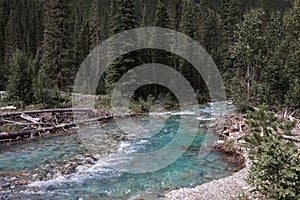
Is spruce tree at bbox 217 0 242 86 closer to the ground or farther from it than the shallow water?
farther from it

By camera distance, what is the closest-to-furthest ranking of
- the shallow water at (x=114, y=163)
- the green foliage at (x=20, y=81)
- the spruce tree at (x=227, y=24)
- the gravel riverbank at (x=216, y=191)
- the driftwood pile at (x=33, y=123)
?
1. the gravel riverbank at (x=216, y=191)
2. the shallow water at (x=114, y=163)
3. the driftwood pile at (x=33, y=123)
4. the green foliage at (x=20, y=81)
5. the spruce tree at (x=227, y=24)

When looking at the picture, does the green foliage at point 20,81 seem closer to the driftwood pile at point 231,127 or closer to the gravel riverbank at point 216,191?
the driftwood pile at point 231,127

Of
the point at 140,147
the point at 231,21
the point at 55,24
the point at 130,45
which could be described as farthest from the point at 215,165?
the point at 231,21

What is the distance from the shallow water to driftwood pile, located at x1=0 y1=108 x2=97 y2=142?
1.27 meters

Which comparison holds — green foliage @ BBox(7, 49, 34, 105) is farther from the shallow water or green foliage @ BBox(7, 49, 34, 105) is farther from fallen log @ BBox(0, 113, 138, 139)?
the shallow water

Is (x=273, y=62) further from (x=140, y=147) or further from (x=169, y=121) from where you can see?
(x=140, y=147)

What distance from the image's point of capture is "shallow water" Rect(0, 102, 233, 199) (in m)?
11.7

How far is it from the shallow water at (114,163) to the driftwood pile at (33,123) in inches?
50.1

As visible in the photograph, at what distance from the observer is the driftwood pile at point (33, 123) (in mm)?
19006

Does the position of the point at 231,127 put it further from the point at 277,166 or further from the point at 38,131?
the point at 277,166

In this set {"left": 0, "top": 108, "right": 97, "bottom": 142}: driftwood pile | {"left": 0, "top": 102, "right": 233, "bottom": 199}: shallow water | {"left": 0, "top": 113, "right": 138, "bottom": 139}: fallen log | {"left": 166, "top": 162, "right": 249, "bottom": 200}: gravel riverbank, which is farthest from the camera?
{"left": 0, "top": 108, "right": 97, "bottom": 142}: driftwood pile

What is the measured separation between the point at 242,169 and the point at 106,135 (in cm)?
971

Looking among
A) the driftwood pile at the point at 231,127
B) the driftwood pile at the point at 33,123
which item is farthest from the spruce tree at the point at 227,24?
the driftwood pile at the point at 33,123

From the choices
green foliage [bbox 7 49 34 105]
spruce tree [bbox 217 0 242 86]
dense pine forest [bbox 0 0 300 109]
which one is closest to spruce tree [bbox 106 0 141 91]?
dense pine forest [bbox 0 0 300 109]
